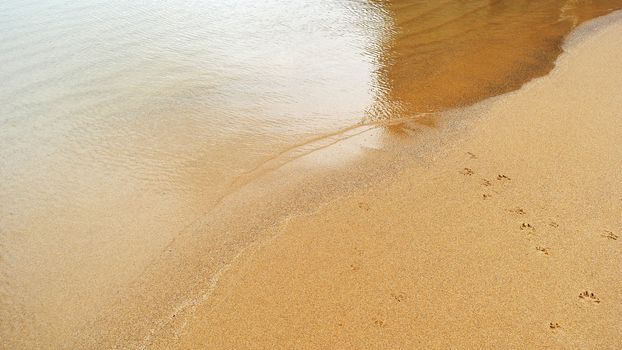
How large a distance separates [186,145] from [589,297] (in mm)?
3966

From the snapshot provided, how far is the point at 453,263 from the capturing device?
3.54 metres

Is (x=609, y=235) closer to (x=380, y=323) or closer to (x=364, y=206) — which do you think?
(x=364, y=206)

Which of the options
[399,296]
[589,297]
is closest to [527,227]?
[589,297]

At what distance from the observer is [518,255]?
358 centimetres

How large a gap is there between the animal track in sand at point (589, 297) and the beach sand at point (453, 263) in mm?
17

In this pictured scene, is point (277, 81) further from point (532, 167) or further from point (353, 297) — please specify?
point (353, 297)

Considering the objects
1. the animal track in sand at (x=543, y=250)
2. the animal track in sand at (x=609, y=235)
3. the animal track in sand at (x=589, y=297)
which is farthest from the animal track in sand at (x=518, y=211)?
the animal track in sand at (x=589, y=297)

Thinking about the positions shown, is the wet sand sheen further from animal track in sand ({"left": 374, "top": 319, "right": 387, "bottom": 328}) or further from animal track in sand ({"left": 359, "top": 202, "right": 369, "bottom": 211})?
animal track in sand ({"left": 374, "top": 319, "right": 387, "bottom": 328})

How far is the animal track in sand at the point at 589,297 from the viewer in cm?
320

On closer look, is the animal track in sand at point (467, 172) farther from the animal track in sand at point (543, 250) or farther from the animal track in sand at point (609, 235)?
the animal track in sand at point (609, 235)

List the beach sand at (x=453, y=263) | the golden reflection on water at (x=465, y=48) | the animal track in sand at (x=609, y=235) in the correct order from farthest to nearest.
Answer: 1. the golden reflection on water at (x=465, y=48)
2. the animal track in sand at (x=609, y=235)
3. the beach sand at (x=453, y=263)

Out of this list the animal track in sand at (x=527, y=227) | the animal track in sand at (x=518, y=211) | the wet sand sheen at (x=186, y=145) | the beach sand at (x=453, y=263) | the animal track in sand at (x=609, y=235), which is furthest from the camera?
the animal track in sand at (x=518, y=211)

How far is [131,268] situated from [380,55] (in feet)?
17.1

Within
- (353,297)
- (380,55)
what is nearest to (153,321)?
(353,297)
